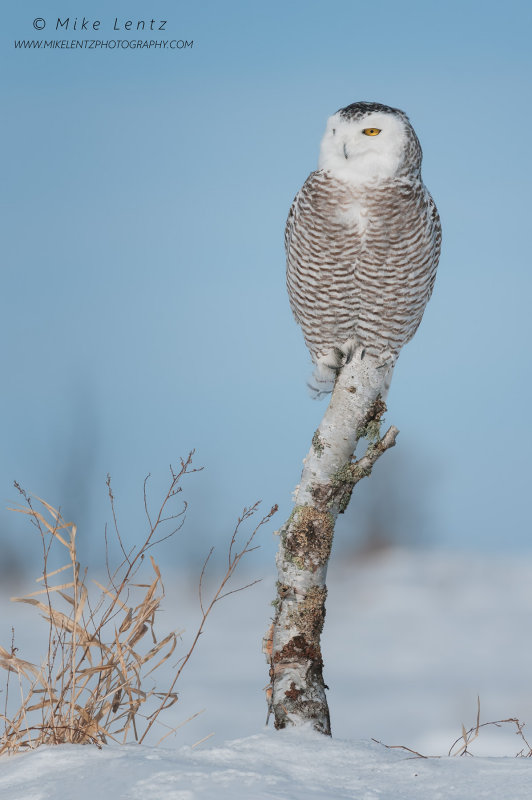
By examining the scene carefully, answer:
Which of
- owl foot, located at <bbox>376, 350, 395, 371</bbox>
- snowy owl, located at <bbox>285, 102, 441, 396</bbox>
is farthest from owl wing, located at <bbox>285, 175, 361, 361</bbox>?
owl foot, located at <bbox>376, 350, 395, 371</bbox>

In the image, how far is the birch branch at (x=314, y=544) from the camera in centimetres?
371

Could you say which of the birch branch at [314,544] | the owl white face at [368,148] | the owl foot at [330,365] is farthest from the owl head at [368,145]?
the birch branch at [314,544]

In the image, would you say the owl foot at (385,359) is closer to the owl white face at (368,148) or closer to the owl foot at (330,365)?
the owl foot at (330,365)

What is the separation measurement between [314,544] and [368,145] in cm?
183

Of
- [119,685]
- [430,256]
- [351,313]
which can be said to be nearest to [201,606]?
[119,685]

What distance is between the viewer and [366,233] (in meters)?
3.95

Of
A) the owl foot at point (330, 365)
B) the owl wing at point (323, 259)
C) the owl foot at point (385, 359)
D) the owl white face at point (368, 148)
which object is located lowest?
the owl foot at point (385, 359)

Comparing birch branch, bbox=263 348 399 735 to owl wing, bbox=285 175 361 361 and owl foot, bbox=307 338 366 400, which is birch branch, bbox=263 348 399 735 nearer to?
owl foot, bbox=307 338 366 400

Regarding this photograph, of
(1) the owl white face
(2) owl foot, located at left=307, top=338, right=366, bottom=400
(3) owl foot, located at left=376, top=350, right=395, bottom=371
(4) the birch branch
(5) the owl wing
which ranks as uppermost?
(1) the owl white face

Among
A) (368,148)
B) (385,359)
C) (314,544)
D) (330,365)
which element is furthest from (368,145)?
(314,544)

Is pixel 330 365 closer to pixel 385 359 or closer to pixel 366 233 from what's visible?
pixel 385 359

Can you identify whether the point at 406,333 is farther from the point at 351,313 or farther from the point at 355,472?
the point at 355,472

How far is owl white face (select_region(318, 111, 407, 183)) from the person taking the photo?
12.9ft

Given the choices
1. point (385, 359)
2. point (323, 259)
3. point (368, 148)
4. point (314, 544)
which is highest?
point (368, 148)
